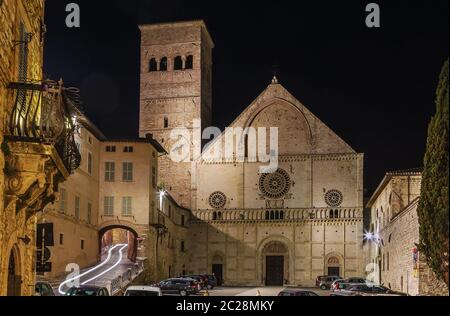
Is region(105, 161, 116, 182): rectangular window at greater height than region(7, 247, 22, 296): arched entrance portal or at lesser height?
greater

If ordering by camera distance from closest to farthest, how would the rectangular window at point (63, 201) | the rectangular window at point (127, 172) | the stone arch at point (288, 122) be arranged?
the rectangular window at point (63, 201) → the rectangular window at point (127, 172) → the stone arch at point (288, 122)

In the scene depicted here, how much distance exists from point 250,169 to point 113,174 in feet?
52.7

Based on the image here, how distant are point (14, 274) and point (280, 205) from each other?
44.5m

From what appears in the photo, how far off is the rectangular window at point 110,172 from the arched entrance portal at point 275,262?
55.9ft

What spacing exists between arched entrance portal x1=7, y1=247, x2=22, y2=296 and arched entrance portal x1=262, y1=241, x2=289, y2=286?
4420 cm

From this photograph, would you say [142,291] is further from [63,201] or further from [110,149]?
[110,149]

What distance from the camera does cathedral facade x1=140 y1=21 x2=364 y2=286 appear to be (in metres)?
57.3

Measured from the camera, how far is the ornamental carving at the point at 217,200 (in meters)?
59.5

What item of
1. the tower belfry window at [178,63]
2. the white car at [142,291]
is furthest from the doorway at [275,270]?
the white car at [142,291]

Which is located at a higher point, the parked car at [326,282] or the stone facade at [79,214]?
the stone facade at [79,214]

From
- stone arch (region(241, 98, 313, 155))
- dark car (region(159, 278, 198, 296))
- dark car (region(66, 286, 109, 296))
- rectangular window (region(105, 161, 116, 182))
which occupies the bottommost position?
dark car (region(159, 278, 198, 296))

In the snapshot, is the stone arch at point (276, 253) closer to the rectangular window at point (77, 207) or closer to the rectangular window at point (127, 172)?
the rectangular window at point (127, 172)

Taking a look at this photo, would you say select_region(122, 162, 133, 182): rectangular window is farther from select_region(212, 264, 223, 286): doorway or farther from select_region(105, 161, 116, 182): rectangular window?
select_region(212, 264, 223, 286): doorway

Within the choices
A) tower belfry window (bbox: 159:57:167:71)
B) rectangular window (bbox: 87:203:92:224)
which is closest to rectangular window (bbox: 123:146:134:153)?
rectangular window (bbox: 87:203:92:224)
